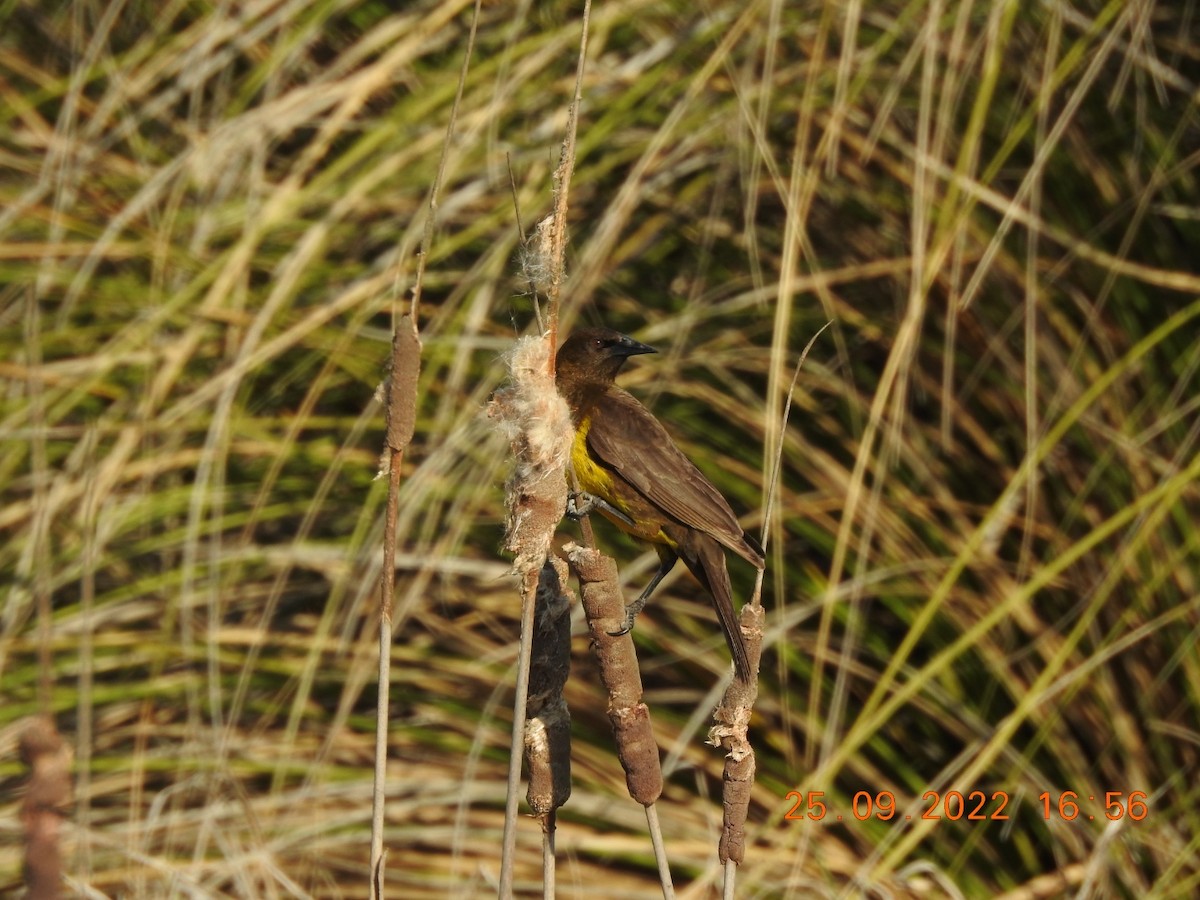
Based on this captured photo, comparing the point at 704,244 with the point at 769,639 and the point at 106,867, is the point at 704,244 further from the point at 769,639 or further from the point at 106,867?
the point at 106,867

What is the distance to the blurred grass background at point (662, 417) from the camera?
283cm

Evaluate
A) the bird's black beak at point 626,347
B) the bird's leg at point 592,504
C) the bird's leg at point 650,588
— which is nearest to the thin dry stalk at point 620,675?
the bird's leg at point 650,588

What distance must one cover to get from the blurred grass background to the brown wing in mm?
387

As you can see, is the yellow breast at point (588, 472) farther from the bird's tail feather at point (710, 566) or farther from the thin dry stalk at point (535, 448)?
the thin dry stalk at point (535, 448)

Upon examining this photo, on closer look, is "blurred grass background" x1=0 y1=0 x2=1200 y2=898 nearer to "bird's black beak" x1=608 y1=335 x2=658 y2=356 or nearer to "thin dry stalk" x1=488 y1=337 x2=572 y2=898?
"bird's black beak" x1=608 y1=335 x2=658 y2=356

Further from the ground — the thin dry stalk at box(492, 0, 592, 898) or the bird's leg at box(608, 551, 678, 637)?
the thin dry stalk at box(492, 0, 592, 898)

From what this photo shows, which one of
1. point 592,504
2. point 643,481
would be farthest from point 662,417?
point 592,504

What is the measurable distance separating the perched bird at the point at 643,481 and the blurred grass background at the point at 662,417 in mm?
253

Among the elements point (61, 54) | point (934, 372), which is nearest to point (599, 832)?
point (934, 372)

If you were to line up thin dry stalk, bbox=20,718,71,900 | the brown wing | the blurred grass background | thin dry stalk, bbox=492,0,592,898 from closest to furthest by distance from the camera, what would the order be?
1. thin dry stalk, bbox=20,718,71,900
2. thin dry stalk, bbox=492,0,592,898
3. the brown wing
4. the blurred grass background

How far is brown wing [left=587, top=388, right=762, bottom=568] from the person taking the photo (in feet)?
7.20
